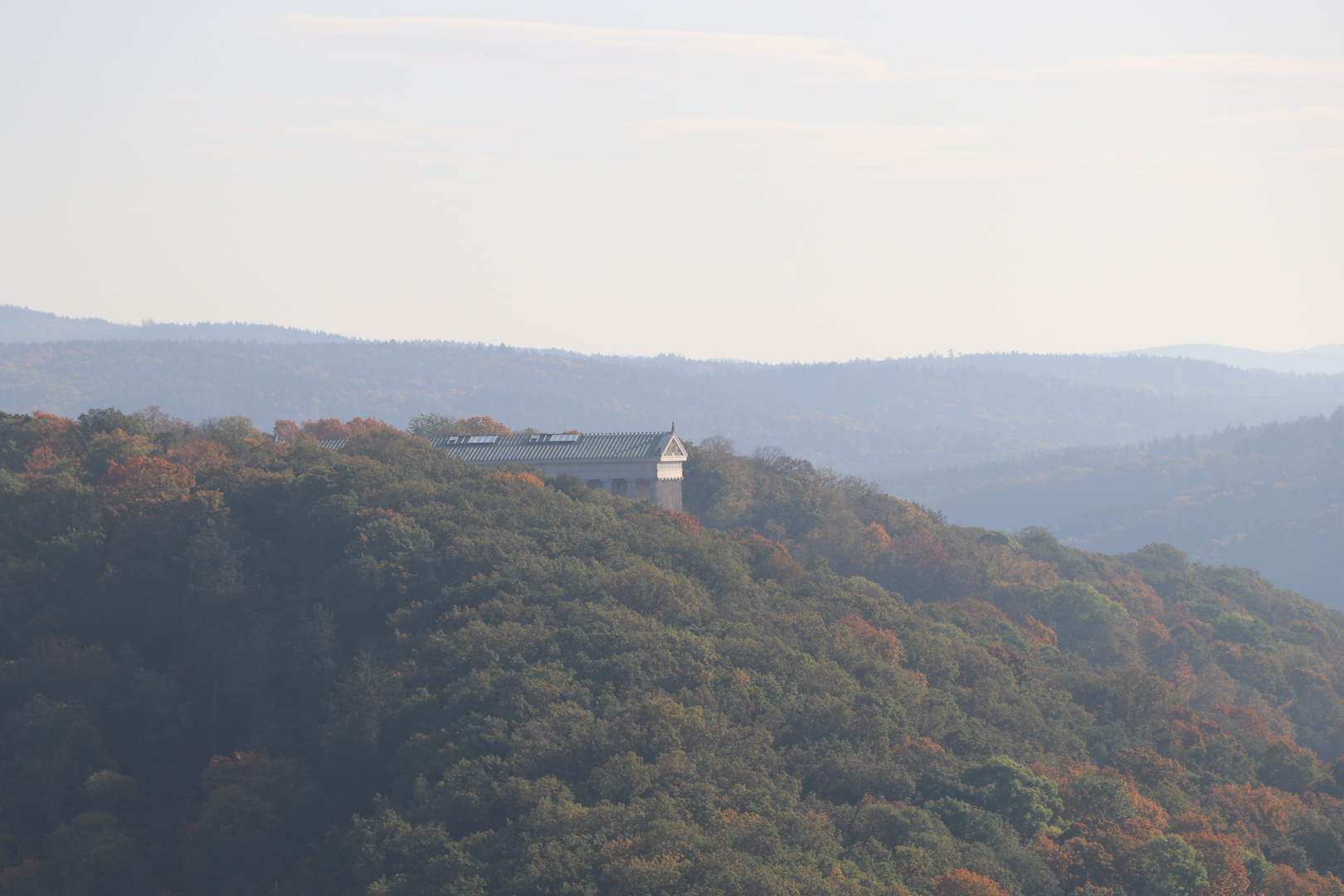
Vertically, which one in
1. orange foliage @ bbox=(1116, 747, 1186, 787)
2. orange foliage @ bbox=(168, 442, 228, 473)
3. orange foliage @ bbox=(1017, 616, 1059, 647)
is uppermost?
orange foliage @ bbox=(168, 442, 228, 473)

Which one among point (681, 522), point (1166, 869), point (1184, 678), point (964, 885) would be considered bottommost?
point (1184, 678)

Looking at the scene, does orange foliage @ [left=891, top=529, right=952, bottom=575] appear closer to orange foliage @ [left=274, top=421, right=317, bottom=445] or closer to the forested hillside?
the forested hillside

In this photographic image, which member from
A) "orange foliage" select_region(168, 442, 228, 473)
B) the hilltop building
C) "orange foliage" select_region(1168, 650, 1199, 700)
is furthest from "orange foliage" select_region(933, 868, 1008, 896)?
"orange foliage" select_region(1168, 650, 1199, 700)

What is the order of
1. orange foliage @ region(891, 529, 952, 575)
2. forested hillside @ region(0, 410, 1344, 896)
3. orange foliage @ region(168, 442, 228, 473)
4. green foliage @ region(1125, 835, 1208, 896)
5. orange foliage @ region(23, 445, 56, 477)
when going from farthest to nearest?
orange foliage @ region(891, 529, 952, 575)
orange foliage @ region(23, 445, 56, 477)
orange foliage @ region(168, 442, 228, 473)
green foliage @ region(1125, 835, 1208, 896)
forested hillside @ region(0, 410, 1344, 896)

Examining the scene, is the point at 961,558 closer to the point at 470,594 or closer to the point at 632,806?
Answer: the point at 470,594

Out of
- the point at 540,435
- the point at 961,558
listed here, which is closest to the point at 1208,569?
the point at 961,558

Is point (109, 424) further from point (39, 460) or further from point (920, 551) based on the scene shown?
point (920, 551)

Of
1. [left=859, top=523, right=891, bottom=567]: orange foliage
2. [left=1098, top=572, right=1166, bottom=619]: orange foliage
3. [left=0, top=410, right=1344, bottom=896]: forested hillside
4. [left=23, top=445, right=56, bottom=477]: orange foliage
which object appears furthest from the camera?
[left=1098, top=572, right=1166, bottom=619]: orange foliage

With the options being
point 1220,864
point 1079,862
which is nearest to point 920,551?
point 1220,864
